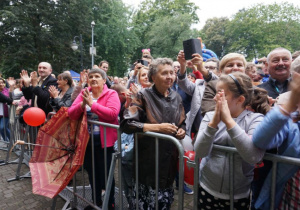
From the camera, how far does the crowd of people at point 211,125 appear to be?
4.50 ft

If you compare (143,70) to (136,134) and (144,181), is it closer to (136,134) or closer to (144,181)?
(136,134)

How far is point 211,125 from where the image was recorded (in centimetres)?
149

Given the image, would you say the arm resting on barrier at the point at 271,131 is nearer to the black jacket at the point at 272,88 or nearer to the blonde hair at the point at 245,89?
the blonde hair at the point at 245,89

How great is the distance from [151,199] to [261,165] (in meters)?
1.14

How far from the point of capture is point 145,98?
83.9 inches

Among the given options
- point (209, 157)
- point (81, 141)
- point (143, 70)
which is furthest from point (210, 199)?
point (143, 70)

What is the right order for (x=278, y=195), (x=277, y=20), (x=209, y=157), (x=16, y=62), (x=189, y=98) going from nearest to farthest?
(x=278, y=195) → (x=209, y=157) → (x=189, y=98) → (x=16, y=62) → (x=277, y=20)

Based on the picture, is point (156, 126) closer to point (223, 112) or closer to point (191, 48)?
point (223, 112)

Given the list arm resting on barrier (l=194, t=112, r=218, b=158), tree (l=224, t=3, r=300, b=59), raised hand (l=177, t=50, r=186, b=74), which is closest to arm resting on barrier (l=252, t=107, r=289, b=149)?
arm resting on barrier (l=194, t=112, r=218, b=158)

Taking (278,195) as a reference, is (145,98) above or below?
above

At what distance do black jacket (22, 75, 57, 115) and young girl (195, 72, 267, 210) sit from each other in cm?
319

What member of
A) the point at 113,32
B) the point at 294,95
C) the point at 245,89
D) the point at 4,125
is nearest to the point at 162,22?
the point at 113,32

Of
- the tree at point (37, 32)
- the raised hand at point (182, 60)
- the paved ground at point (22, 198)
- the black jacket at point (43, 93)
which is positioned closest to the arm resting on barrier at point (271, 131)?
the raised hand at point (182, 60)

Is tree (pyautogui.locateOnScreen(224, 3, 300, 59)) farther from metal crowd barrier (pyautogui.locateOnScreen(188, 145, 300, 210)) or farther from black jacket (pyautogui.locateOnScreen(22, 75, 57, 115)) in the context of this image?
metal crowd barrier (pyautogui.locateOnScreen(188, 145, 300, 210))
